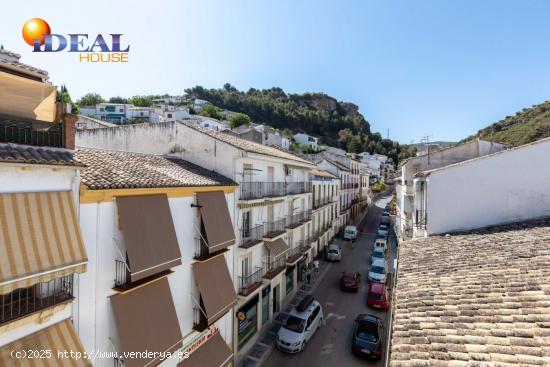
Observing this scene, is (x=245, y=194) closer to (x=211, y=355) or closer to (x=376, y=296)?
(x=211, y=355)

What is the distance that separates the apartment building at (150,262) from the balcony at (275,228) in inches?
205

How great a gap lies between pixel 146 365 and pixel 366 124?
14725cm

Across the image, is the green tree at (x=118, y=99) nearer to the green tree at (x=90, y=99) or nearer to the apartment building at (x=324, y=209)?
the green tree at (x=90, y=99)

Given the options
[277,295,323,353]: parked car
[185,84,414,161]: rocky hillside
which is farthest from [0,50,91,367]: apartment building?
[185,84,414,161]: rocky hillside

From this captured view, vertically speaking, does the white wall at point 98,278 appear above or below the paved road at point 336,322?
above

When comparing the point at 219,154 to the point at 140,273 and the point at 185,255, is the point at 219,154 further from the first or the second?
the point at 140,273

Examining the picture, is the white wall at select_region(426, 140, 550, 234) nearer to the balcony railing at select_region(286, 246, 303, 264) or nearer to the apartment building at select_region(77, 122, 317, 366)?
the apartment building at select_region(77, 122, 317, 366)

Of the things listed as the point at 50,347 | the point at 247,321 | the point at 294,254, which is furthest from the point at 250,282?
the point at 50,347

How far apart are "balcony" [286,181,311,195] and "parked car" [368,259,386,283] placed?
28.7 feet

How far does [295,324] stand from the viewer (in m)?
16.7

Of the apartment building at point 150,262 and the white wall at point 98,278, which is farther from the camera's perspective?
the apartment building at point 150,262

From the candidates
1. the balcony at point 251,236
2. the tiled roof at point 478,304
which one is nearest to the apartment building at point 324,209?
the balcony at point 251,236

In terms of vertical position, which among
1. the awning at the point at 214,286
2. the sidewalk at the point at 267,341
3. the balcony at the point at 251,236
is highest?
the balcony at the point at 251,236

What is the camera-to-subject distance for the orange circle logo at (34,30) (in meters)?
10.8
